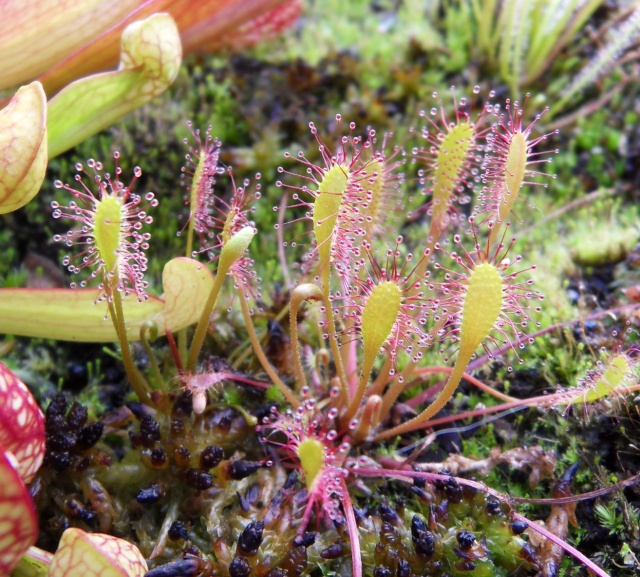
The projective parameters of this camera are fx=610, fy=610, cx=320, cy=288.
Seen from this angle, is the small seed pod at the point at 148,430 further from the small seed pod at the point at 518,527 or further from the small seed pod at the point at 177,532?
the small seed pod at the point at 518,527

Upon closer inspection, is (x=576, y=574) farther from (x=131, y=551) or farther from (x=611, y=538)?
(x=131, y=551)

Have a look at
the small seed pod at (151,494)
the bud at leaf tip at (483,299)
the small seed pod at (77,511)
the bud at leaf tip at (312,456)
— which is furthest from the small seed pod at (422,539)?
the small seed pod at (77,511)

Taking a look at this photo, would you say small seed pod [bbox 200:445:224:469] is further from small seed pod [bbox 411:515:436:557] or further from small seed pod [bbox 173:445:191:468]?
small seed pod [bbox 411:515:436:557]

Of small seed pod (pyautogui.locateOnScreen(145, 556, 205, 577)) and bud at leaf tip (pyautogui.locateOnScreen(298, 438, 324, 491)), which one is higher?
bud at leaf tip (pyautogui.locateOnScreen(298, 438, 324, 491))

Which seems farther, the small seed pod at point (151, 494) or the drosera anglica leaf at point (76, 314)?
the drosera anglica leaf at point (76, 314)

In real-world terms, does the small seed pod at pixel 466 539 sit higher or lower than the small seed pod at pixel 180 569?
lower

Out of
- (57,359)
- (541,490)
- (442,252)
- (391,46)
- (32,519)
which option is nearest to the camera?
(32,519)

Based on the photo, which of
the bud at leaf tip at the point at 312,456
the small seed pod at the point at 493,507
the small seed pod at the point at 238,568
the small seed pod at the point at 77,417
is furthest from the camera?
the small seed pod at the point at 77,417

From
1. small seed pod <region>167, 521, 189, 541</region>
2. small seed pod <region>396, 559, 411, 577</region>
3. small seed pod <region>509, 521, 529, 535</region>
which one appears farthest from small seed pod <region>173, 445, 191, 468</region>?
small seed pod <region>509, 521, 529, 535</region>

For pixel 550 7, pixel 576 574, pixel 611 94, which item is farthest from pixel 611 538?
pixel 550 7
